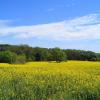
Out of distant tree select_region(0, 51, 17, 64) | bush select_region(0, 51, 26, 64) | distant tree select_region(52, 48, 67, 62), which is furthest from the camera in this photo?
distant tree select_region(52, 48, 67, 62)

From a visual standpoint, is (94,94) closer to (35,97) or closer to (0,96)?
(35,97)

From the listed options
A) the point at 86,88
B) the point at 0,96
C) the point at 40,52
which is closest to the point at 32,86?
the point at 86,88

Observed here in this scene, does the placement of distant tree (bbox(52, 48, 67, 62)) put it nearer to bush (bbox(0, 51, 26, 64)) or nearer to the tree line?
the tree line

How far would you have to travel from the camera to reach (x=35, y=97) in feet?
35.7

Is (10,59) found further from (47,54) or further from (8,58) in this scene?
(47,54)

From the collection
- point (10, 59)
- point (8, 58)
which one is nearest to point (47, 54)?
point (10, 59)

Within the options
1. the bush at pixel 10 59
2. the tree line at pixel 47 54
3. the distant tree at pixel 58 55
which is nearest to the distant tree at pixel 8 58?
the bush at pixel 10 59

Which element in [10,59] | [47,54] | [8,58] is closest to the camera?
[8,58]

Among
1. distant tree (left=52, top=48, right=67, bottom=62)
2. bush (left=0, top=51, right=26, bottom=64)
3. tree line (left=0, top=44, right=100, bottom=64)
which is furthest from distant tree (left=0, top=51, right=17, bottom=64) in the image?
distant tree (left=52, top=48, right=67, bottom=62)

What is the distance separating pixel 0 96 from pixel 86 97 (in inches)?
110

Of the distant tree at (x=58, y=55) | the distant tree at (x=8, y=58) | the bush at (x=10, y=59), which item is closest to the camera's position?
the bush at (x=10, y=59)

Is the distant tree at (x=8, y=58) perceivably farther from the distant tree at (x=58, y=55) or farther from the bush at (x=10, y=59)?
the distant tree at (x=58, y=55)

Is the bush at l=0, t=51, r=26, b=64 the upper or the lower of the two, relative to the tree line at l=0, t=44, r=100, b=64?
lower

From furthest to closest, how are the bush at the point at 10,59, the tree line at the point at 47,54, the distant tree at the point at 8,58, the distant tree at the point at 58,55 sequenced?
the tree line at the point at 47,54
the distant tree at the point at 58,55
the distant tree at the point at 8,58
the bush at the point at 10,59
